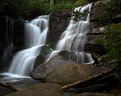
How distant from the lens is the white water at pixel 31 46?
1408 centimetres

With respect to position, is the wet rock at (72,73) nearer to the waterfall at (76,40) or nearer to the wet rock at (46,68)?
the wet rock at (46,68)

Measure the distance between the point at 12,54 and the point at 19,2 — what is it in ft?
12.2

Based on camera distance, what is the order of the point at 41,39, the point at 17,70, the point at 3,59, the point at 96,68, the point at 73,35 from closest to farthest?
1. the point at 96,68
2. the point at 17,70
3. the point at 73,35
4. the point at 3,59
5. the point at 41,39

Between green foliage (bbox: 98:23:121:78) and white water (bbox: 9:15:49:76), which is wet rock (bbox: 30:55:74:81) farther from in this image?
green foliage (bbox: 98:23:121:78)

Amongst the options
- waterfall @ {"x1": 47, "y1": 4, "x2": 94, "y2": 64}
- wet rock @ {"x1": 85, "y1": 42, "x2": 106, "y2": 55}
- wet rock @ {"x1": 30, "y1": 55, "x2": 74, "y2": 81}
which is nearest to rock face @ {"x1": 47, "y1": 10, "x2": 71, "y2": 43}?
waterfall @ {"x1": 47, "y1": 4, "x2": 94, "y2": 64}

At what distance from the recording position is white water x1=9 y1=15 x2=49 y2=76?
555 inches

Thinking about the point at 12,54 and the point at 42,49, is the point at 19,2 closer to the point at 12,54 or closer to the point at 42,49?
the point at 12,54

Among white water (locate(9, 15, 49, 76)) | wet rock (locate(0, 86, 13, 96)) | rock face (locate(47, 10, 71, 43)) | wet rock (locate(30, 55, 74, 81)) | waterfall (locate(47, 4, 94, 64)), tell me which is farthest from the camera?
rock face (locate(47, 10, 71, 43))

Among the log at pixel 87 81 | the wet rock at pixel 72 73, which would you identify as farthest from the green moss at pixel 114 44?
the wet rock at pixel 72 73

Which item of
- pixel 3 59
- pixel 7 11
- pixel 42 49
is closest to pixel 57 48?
pixel 42 49

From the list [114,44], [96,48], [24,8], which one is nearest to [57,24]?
[24,8]

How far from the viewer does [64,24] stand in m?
18.0

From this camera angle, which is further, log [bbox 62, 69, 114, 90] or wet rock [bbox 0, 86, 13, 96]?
wet rock [bbox 0, 86, 13, 96]

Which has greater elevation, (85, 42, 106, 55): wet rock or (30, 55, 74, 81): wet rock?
(85, 42, 106, 55): wet rock
